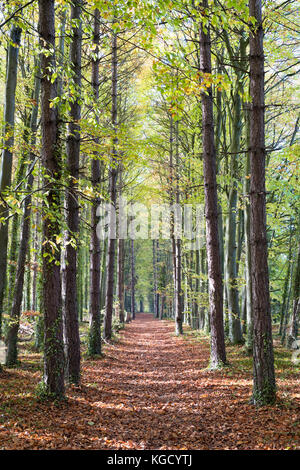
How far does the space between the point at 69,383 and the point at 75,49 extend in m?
6.94

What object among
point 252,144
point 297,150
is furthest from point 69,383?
point 297,150

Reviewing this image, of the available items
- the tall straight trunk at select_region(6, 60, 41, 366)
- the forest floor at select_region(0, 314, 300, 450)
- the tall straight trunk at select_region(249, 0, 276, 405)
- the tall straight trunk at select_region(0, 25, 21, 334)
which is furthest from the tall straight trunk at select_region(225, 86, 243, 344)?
the tall straight trunk at select_region(0, 25, 21, 334)

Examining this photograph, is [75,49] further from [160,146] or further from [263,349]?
[160,146]

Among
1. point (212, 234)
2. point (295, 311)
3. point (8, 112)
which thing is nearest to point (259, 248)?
point (212, 234)

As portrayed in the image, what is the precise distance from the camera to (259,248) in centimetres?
539

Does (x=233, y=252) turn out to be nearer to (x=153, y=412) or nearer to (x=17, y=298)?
(x=153, y=412)

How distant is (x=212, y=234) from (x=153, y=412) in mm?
4172

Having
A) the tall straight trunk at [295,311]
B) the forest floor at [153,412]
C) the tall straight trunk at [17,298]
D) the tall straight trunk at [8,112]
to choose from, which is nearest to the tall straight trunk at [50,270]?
Answer: the forest floor at [153,412]

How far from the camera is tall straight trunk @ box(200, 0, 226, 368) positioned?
8.22 metres

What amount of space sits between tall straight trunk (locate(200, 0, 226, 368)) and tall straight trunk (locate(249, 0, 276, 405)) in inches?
107

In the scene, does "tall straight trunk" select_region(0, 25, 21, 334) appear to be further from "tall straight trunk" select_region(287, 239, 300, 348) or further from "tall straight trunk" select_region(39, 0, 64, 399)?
"tall straight trunk" select_region(287, 239, 300, 348)

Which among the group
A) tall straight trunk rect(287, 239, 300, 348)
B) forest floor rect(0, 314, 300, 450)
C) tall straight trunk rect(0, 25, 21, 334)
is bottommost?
forest floor rect(0, 314, 300, 450)

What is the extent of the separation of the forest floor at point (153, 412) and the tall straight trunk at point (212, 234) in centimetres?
62

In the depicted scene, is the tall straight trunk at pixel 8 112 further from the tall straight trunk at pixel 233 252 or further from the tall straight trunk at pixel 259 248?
the tall straight trunk at pixel 233 252
